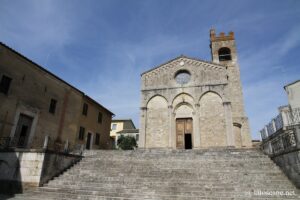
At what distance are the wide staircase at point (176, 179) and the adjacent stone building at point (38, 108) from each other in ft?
9.39

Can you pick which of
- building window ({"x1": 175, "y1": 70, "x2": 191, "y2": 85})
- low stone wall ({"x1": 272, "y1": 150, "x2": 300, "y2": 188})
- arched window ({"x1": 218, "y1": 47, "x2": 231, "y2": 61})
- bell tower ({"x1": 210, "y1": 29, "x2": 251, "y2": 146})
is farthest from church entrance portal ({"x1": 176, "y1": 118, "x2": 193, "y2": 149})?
arched window ({"x1": 218, "y1": 47, "x2": 231, "y2": 61})

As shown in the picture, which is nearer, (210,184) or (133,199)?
(133,199)

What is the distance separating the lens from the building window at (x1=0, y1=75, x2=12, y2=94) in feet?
45.3

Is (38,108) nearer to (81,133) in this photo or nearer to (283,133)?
(81,133)

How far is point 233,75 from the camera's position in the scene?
26828 mm

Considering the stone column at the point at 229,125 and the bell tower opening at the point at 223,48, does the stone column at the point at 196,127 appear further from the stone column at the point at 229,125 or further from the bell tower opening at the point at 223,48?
the bell tower opening at the point at 223,48

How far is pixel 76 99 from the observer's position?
2097 centimetres

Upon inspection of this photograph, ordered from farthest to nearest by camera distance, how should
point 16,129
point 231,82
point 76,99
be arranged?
point 231,82 → point 76,99 → point 16,129

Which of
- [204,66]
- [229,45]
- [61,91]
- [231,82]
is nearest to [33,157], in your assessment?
[61,91]

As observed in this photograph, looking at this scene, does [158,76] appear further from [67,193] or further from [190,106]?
[67,193]

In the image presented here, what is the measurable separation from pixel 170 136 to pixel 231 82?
39.2 ft

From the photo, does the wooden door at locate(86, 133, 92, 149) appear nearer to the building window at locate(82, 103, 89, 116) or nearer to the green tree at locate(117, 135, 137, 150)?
the building window at locate(82, 103, 89, 116)

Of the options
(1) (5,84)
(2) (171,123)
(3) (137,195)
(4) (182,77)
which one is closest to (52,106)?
(1) (5,84)

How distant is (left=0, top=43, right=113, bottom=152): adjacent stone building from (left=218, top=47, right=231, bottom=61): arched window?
1834 cm
